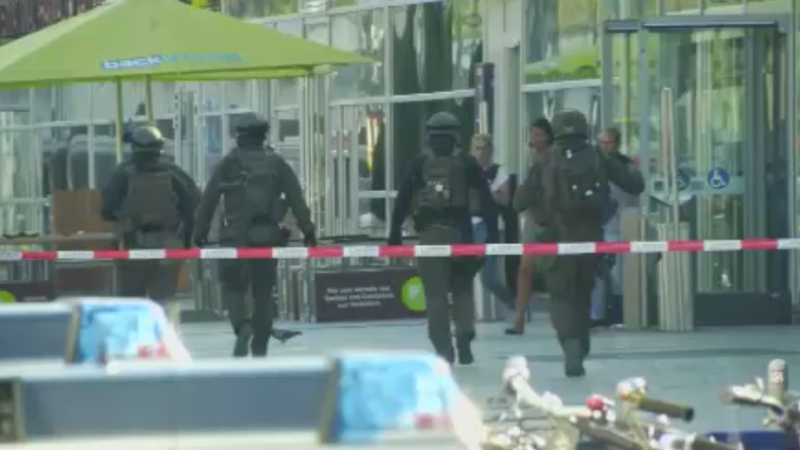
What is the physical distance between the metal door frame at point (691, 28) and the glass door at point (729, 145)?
20 mm

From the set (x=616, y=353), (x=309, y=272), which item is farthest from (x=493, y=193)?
(x=309, y=272)

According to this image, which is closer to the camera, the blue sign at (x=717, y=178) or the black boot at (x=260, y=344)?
the black boot at (x=260, y=344)

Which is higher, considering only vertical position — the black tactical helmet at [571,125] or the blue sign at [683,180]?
the black tactical helmet at [571,125]

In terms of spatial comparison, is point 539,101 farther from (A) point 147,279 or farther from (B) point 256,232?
(A) point 147,279

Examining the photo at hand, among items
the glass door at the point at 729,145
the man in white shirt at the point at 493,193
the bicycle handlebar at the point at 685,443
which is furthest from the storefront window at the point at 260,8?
the bicycle handlebar at the point at 685,443

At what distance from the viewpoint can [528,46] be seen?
2448cm

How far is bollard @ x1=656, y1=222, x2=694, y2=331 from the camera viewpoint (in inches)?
758

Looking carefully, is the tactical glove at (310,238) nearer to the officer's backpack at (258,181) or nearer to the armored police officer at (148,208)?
the officer's backpack at (258,181)

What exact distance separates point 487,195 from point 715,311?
4.36 meters

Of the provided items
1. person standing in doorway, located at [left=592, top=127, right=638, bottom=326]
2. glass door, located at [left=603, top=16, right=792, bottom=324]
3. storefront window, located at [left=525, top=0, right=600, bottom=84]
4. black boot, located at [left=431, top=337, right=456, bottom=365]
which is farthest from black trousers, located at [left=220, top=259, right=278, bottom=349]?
storefront window, located at [left=525, top=0, right=600, bottom=84]

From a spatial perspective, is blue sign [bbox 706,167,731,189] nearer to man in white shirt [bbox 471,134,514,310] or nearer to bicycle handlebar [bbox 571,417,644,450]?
man in white shirt [bbox 471,134,514,310]

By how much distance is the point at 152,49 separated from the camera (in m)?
20.3

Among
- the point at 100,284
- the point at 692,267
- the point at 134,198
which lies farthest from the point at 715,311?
the point at 100,284

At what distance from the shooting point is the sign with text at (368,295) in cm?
2244
